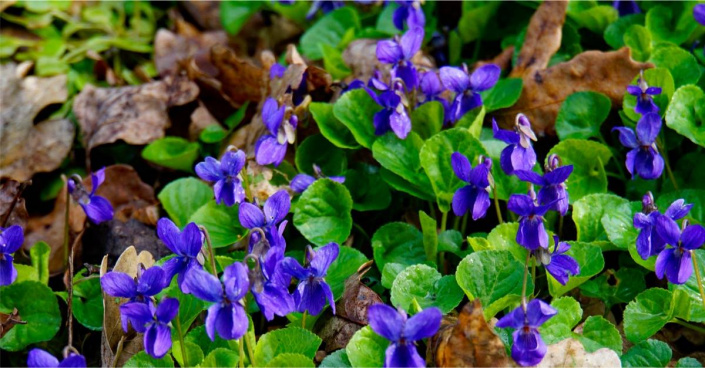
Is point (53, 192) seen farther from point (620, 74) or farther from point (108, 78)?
point (620, 74)

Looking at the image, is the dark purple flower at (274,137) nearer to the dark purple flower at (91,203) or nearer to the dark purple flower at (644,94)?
the dark purple flower at (91,203)

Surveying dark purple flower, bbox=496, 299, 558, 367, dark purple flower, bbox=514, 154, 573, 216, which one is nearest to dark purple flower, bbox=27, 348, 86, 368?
dark purple flower, bbox=496, 299, 558, 367

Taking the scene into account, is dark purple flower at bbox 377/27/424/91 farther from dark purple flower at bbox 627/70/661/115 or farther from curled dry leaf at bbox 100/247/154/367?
curled dry leaf at bbox 100/247/154/367

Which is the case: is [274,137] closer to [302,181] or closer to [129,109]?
[302,181]

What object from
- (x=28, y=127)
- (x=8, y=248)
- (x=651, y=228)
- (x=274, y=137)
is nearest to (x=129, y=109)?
(x=28, y=127)

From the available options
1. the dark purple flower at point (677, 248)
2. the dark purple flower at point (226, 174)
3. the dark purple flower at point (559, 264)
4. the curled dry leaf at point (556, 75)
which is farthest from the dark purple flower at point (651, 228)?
the dark purple flower at point (226, 174)

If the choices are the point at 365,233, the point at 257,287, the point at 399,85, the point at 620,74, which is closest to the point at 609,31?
the point at 620,74
